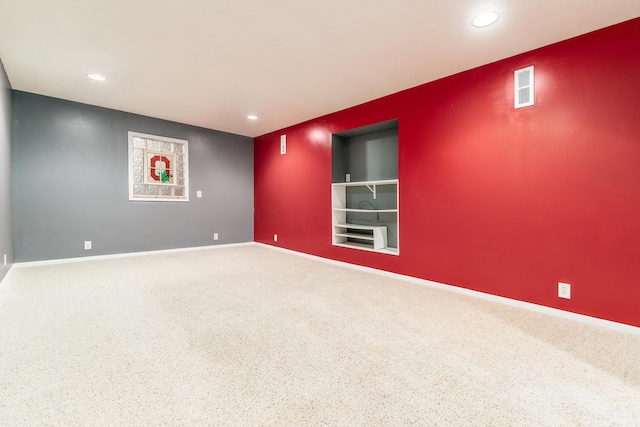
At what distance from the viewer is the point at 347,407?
1.26 metres

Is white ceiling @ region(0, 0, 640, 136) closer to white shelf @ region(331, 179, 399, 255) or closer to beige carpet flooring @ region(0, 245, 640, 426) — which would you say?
white shelf @ region(331, 179, 399, 255)

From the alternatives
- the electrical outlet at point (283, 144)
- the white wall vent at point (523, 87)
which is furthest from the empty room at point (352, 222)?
the electrical outlet at point (283, 144)

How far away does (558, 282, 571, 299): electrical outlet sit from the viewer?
2.32 meters

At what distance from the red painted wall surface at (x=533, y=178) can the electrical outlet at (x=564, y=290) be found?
1.6 inches

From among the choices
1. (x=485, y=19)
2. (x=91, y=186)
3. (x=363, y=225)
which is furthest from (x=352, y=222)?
(x=91, y=186)

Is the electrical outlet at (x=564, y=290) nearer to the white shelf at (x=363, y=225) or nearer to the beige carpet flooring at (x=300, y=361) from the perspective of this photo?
the beige carpet flooring at (x=300, y=361)

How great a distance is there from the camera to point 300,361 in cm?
164

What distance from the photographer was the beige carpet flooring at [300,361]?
123 centimetres

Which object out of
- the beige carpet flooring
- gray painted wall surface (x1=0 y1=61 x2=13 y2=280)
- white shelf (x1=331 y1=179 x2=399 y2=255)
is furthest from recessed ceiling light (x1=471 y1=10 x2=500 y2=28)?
gray painted wall surface (x1=0 y1=61 x2=13 y2=280)

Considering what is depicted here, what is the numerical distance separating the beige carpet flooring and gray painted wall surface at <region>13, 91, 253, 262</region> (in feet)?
4.55

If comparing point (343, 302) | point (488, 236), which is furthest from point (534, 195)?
point (343, 302)

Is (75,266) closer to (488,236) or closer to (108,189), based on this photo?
(108,189)

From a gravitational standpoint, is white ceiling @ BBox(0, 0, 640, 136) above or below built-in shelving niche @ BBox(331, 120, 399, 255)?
above

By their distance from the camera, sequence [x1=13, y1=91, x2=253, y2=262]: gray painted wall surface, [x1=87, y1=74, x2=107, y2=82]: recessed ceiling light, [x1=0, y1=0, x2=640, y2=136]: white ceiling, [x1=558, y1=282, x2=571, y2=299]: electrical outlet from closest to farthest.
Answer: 1. [x1=0, y1=0, x2=640, y2=136]: white ceiling
2. [x1=558, y1=282, x2=571, y2=299]: electrical outlet
3. [x1=87, y1=74, x2=107, y2=82]: recessed ceiling light
4. [x1=13, y1=91, x2=253, y2=262]: gray painted wall surface
